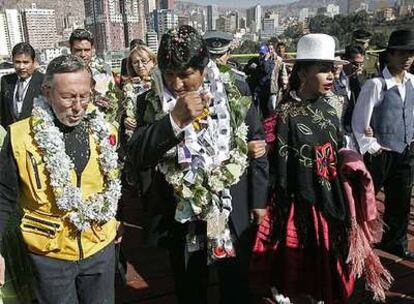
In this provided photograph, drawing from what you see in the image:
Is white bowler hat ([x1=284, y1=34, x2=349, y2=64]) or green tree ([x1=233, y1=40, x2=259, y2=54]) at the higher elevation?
white bowler hat ([x1=284, y1=34, x2=349, y2=64])

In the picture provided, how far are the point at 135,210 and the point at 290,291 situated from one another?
2.63m

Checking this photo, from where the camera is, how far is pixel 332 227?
2.61 m

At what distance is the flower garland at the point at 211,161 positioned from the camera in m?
2.11

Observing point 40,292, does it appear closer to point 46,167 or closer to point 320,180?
point 46,167

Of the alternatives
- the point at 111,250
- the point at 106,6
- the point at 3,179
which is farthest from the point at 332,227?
the point at 106,6

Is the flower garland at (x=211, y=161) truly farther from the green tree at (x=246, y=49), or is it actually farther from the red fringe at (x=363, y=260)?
the green tree at (x=246, y=49)

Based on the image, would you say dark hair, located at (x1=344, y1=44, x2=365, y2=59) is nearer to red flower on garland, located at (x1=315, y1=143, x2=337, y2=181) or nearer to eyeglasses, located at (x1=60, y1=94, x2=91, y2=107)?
red flower on garland, located at (x1=315, y1=143, x2=337, y2=181)

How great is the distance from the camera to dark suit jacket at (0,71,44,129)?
470 cm

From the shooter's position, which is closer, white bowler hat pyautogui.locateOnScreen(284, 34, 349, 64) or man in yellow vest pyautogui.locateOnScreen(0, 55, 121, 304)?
man in yellow vest pyautogui.locateOnScreen(0, 55, 121, 304)

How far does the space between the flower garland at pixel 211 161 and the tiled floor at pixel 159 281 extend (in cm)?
117

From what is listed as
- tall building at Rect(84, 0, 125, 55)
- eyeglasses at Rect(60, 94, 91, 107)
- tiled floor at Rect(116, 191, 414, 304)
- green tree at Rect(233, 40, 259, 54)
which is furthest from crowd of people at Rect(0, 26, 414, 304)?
tall building at Rect(84, 0, 125, 55)

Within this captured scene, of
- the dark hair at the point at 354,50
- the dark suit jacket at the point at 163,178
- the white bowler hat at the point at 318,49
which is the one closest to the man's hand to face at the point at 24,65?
the dark suit jacket at the point at 163,178

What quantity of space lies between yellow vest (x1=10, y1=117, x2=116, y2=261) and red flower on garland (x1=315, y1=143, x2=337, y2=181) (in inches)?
48.1

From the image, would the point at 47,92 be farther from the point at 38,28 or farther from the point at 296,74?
the point at 38,28
